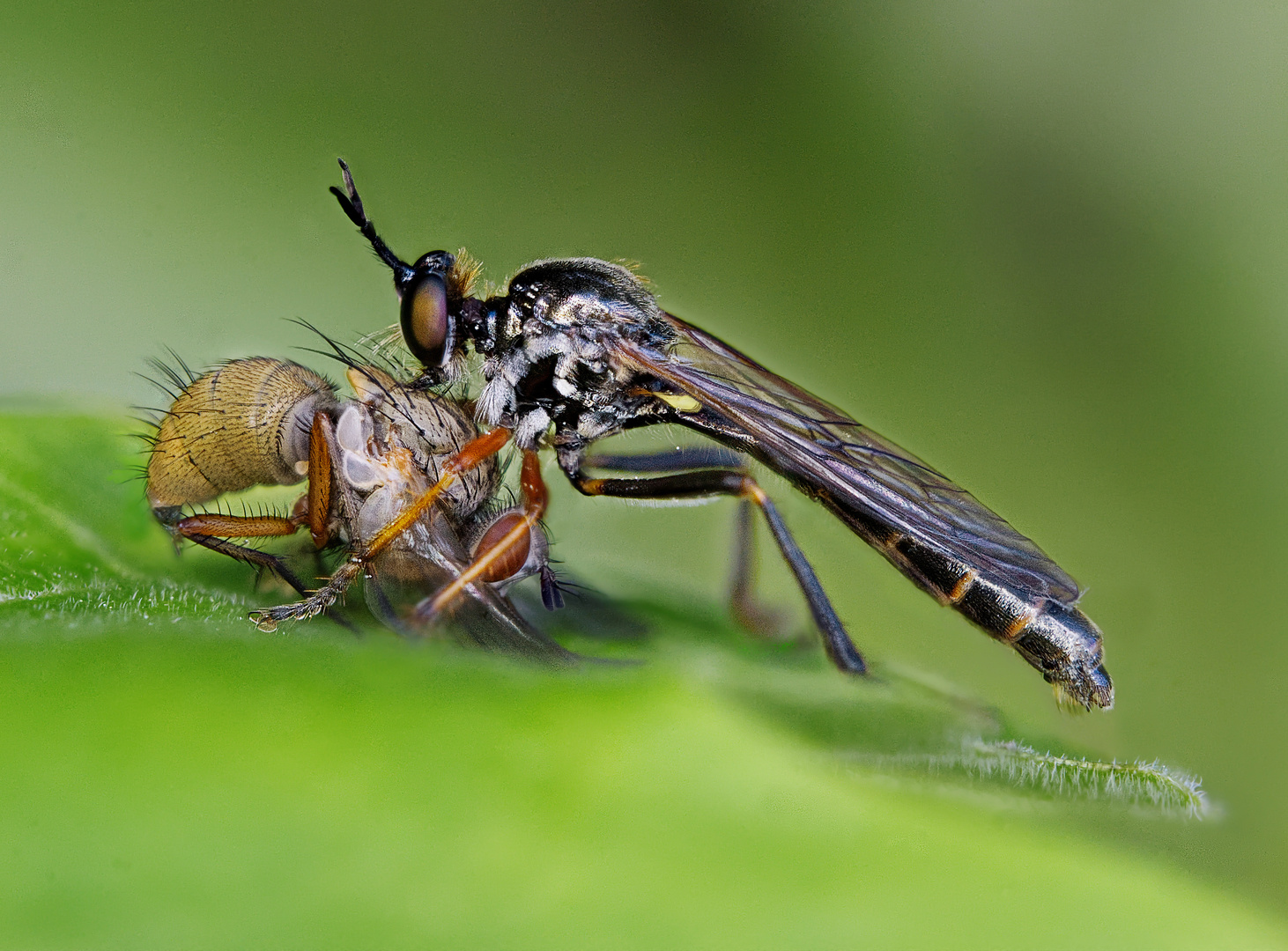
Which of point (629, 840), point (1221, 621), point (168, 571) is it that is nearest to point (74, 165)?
point (168, 571)

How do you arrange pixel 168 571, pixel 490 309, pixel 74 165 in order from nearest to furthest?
1. pixel 168 571
2. pixel 490 309
3. pixel 74 165

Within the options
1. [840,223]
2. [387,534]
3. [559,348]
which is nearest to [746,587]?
[559,348]

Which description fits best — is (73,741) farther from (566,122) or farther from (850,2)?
(850,2)

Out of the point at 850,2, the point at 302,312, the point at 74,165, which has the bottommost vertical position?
the point at 302,312

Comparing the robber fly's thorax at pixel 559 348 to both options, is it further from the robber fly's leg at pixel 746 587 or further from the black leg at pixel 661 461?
the robber fly's leg at pixel 746 587

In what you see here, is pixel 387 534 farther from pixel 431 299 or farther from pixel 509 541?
pixel 431 299

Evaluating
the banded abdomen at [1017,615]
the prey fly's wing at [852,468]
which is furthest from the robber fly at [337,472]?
the banded abdomen at [1017,615]

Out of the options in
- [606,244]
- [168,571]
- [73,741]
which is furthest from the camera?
[606,244]
